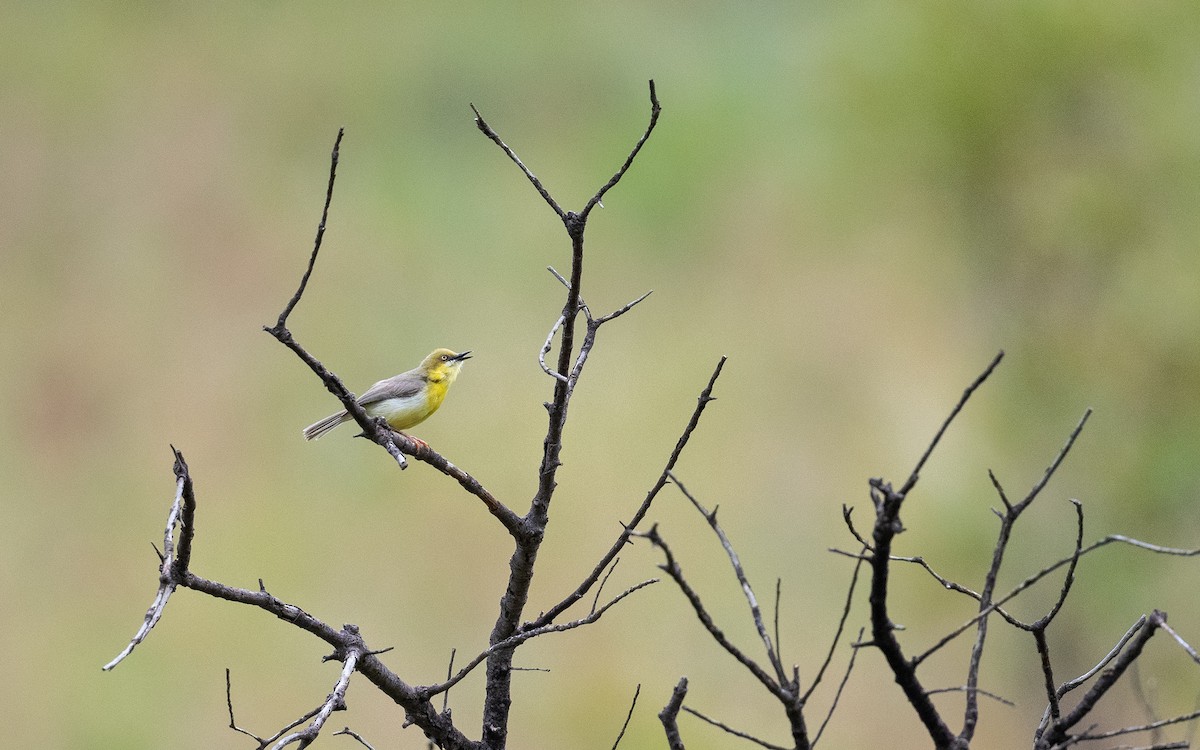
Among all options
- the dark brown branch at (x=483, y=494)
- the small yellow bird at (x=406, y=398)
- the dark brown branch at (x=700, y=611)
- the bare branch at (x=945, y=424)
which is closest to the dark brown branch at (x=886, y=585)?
the bare branch at (x=945, y=424)

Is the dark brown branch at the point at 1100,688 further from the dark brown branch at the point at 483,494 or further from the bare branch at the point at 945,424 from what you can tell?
the dark brown branch at the point at 483,494

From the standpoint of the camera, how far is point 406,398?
2818 millimetres

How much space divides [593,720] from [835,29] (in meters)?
3.96

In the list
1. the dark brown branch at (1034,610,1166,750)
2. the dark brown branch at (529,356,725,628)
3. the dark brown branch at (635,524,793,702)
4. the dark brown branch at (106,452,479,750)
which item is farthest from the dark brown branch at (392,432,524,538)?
the dark brown branch at (1034,610,1166,750)

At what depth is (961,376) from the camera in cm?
543

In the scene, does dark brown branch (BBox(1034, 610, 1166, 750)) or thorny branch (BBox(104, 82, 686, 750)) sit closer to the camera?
dark brown branch (BBox(1034, 610, 1166, 750))

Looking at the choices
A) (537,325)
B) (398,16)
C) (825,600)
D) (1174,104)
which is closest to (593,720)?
(825,600)

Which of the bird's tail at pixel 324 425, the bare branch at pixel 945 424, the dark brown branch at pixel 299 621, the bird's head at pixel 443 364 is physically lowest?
the bare branch at pixel 945 424

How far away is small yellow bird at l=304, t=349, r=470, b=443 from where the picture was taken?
9.12ft

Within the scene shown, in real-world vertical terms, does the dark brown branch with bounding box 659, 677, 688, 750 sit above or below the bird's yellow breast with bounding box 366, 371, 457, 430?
below

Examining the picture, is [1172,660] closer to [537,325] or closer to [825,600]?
[825,600]

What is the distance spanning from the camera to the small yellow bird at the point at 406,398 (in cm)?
278

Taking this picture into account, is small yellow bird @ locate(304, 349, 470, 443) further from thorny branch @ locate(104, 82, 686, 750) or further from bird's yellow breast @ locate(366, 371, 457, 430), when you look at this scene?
thorny branch @ locate(104, 82, 686, 750)

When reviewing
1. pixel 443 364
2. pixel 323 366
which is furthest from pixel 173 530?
pixel 443 364
